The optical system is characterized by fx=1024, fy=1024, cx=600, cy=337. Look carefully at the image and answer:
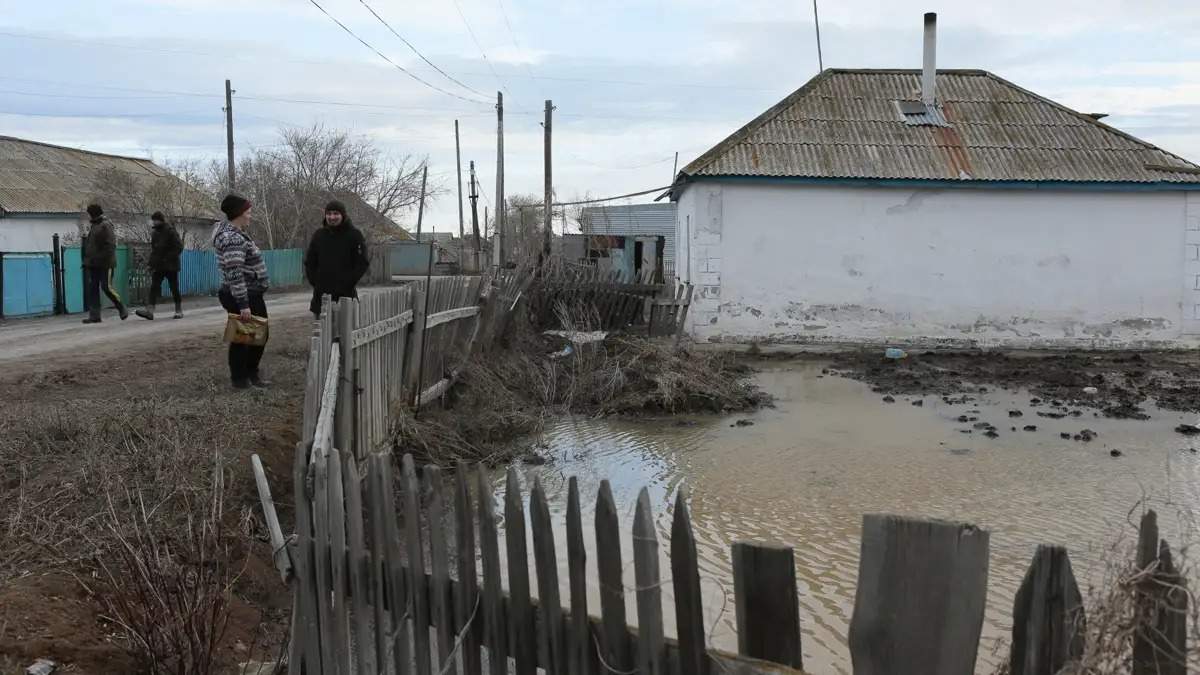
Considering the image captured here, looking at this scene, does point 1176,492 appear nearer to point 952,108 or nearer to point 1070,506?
point 1070,506

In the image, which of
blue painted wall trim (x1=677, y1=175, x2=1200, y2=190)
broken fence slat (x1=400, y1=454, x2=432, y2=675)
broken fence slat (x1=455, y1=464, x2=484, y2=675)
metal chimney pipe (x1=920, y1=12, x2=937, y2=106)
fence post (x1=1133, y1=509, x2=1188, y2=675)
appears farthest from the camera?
metal chimney pipe (x1=920, y1=12, x2=937, y2=106)

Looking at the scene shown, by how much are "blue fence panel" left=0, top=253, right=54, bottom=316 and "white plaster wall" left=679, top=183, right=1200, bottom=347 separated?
33.9ft

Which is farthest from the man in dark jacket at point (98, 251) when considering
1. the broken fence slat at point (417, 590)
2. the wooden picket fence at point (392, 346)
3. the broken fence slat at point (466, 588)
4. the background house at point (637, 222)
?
the background house at point (637, 222)

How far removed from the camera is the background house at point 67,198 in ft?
98.6

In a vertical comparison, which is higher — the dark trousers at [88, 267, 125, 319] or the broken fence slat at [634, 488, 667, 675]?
the dark trousers at [88, 267, 125, 319]

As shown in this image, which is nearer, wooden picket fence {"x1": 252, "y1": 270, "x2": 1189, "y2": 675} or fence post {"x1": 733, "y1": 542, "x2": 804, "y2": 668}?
wooden picket fence {"x1": 252, "y1": 270, "x2": 1189, "y2": 675}

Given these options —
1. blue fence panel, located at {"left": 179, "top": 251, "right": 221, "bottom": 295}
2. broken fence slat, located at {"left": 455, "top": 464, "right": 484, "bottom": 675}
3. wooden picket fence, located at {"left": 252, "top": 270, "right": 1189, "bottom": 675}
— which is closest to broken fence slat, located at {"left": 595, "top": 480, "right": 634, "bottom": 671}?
wooden picket fence, located at {"left": 252, "top": 270, "right": 1189, "bottom": 675}

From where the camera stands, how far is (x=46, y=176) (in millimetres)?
34438

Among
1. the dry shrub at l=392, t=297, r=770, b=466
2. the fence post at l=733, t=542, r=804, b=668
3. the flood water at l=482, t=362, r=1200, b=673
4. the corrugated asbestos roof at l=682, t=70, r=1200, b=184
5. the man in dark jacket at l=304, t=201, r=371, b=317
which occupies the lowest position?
the flood water at l=482, t=362, r=1200, b=673

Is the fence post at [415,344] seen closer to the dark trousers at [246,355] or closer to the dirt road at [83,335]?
the dark trousers at [246,355]

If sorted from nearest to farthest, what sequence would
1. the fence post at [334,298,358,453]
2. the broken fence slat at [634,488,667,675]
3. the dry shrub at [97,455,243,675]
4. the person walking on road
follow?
the broken fence slat at [634,488,667,675], the dry shrub at [97,455,243,675], the fence post at [334,298,358,453], the person walking on road

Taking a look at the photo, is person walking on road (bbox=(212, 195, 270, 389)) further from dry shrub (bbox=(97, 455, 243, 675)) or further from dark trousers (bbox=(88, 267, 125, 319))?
dark trousers (bbox=(88, 267, 125, 319))

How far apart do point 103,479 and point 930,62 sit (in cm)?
1615

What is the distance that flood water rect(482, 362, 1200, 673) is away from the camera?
5.09 m
